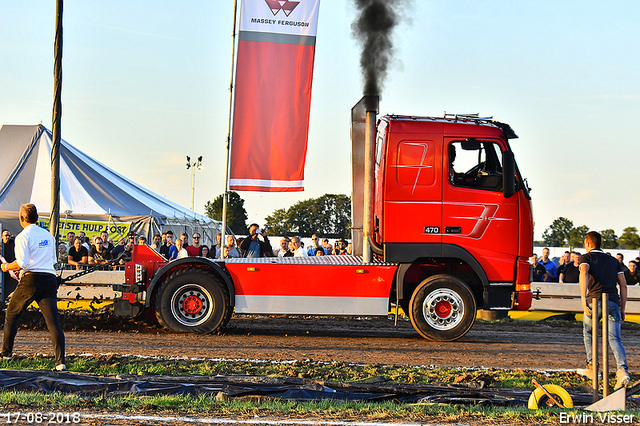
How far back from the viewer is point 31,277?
728 centimetres

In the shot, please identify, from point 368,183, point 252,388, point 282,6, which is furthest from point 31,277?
point 282,6

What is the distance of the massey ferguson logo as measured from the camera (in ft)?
40.8

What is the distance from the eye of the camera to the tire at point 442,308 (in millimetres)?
10359

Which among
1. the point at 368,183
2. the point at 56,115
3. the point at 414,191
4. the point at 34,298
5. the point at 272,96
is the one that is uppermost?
the point at 272,96

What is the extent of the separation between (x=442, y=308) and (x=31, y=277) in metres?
6.20

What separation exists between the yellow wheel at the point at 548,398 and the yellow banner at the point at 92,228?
72.0 feet

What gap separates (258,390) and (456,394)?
188 cm

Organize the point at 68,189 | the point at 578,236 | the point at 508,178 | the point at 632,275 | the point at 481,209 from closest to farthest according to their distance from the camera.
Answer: the point at 508,178 < the point at 481,209 < the point at 632,275 < the point at 68,189 < the point at 578,236

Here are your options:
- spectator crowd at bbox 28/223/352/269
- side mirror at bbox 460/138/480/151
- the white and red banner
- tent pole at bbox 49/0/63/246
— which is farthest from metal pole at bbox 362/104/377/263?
tent pole at bbox 49/0/63/246

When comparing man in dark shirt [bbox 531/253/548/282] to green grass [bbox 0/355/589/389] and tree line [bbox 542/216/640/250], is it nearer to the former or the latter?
green grass [bbox 0/355/589/389]

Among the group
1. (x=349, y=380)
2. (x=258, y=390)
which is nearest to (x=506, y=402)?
(x=349, y=380)

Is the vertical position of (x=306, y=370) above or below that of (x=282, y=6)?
below

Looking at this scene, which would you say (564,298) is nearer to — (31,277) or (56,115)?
(31,277)

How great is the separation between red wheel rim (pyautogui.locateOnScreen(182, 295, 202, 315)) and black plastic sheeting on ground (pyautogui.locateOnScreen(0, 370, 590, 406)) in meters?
4.06
